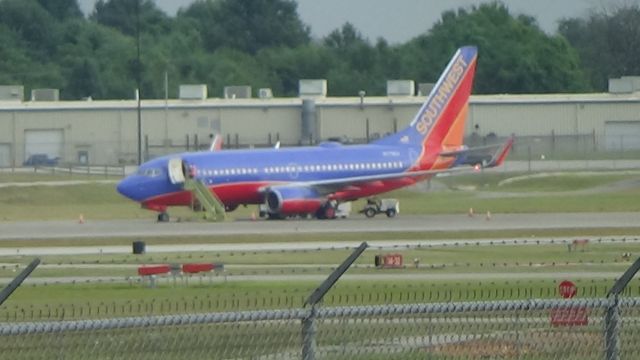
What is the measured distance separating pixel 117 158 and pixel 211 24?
155 feet

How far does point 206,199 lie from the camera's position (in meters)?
58.6

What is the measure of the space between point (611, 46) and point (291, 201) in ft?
240

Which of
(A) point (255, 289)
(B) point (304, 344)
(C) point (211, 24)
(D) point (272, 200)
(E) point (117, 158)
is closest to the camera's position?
(B) point (304, 344)

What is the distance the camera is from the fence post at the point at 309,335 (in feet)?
44.3

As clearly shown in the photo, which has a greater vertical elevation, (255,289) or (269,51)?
(269,51)

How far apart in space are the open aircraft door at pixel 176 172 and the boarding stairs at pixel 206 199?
0.48 meters

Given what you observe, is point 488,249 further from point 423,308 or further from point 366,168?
point 423,308

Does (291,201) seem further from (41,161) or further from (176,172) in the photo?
(41,161)

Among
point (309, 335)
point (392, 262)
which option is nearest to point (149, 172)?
point (392, 262)

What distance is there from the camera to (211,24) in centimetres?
14650

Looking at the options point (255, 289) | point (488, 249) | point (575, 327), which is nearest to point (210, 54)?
point (488, 249)

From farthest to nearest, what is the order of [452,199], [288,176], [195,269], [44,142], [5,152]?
1. [44,142]
2. [5,152]
3. [452,199]
4. [288,176]
5. [195,269]

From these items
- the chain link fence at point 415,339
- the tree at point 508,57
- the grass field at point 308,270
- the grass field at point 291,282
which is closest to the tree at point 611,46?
the tree at point 508,57

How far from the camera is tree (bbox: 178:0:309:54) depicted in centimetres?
14550
